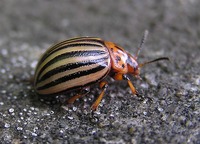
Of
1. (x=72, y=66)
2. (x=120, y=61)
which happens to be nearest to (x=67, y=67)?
(x=72, y=66)

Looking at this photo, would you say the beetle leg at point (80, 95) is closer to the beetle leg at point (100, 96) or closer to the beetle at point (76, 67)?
the beetle at point (76, 67)

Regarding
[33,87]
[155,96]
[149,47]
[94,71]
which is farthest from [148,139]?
[149,47]

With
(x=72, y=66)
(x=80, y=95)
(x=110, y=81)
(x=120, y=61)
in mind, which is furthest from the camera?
(x=110, y=81)

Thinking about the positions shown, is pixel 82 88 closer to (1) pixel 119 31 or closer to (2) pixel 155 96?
(2) pixel 155 96

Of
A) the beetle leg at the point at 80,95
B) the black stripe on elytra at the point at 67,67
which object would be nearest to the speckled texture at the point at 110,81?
the beetle leg at the point at 80,95

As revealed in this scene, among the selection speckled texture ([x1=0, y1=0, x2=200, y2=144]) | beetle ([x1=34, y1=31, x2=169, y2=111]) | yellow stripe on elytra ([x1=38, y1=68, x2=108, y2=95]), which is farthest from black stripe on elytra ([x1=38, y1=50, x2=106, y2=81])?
speckled texture ([x1=0, y1=0, x2=200, y2=144])

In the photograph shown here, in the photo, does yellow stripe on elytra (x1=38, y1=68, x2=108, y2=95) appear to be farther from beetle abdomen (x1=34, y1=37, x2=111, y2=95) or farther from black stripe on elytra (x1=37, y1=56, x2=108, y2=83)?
black stripe on elytra (x1=37, y1=56, x2=108, y2=83)

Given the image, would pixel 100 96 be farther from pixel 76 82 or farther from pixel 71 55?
pixel 71 55
